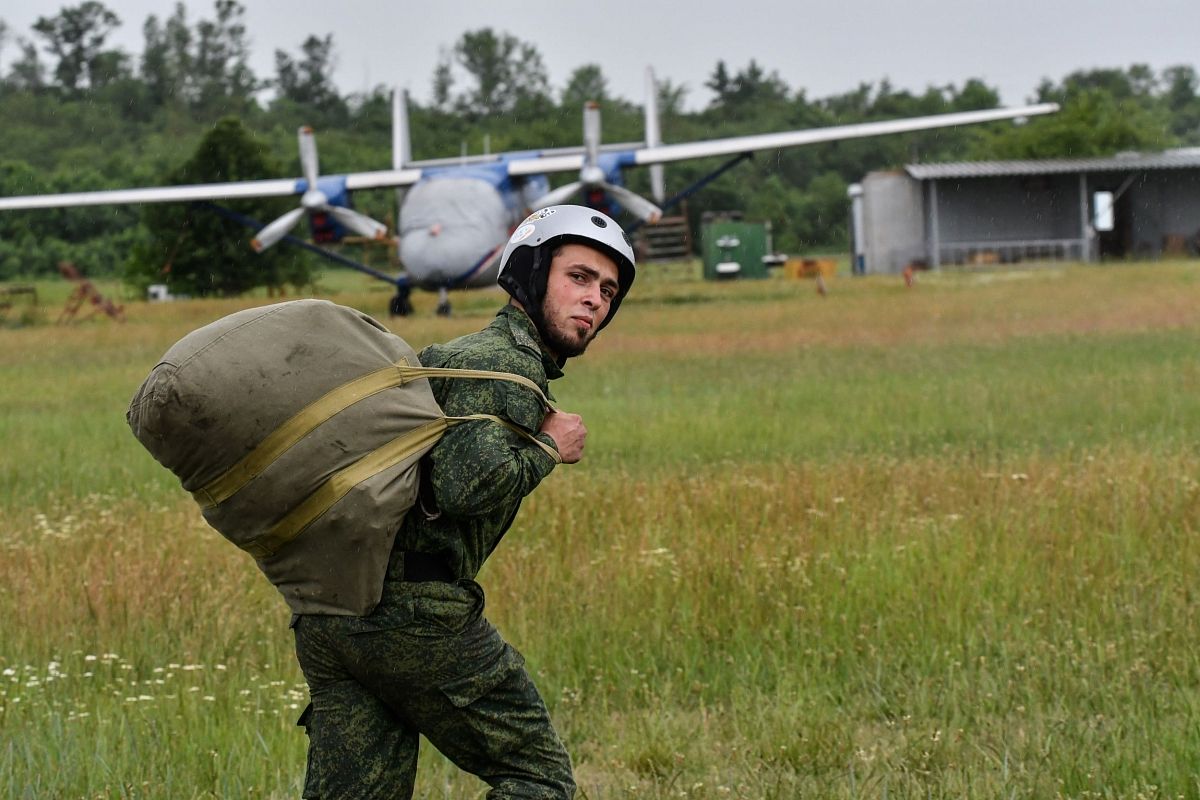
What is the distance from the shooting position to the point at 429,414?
3.33 metres

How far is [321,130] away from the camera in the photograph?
120375 mm

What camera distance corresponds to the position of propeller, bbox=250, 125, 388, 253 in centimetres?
3609

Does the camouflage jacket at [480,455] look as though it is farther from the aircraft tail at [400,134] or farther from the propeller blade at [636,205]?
the aircraft tail at [400,134]

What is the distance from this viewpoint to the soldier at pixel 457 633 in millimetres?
3314

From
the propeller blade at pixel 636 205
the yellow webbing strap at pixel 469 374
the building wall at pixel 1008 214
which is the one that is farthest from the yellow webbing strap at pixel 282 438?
the building wall at pixel 1008 214

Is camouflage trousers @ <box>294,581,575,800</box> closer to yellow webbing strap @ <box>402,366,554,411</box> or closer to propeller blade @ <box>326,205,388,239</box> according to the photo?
yellow webbing strap @ <box>402,366,554,411</box>

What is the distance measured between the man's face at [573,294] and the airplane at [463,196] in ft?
84.3

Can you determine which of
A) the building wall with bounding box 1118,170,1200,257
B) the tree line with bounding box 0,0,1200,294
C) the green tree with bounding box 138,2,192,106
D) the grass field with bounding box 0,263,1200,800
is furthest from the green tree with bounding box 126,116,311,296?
the green tree with bounding box 138,2,192,106

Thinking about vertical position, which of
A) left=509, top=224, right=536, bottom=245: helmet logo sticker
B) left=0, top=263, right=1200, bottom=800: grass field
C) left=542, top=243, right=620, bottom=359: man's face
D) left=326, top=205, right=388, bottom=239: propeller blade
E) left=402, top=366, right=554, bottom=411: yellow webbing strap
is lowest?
left=0, top=263, right=1200, bottom=800: grass field

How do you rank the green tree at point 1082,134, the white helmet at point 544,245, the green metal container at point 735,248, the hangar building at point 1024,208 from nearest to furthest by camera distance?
1. the white helmet at point 544,245
2. the hangar building at point 1024,208
3. the green metal container at point 735,248
4. the green tree at point 1082,134

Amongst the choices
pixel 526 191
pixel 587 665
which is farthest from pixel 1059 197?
pixel 587 665

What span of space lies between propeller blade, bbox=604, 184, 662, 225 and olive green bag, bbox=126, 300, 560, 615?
106 ft

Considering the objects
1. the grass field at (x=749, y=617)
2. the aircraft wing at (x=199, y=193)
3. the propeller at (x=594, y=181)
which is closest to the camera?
the grass field at (x=749, y=617)

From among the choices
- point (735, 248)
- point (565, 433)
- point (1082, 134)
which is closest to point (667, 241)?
point (735, 248)
